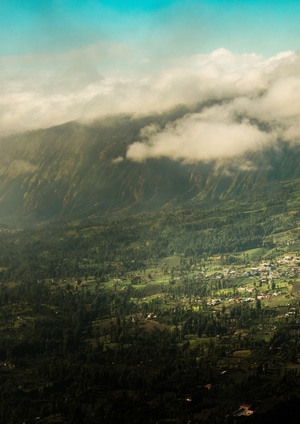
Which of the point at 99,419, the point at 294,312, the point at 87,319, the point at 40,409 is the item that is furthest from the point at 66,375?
the point at 294,312

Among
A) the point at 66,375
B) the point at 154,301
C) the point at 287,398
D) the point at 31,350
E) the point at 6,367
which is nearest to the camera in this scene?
the point at 287,398

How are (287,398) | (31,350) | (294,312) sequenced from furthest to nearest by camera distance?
(294,312), (31,350), (287,398)

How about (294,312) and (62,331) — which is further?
(294,312)

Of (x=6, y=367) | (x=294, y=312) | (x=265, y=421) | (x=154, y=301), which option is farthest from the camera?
(x=154, y=301)

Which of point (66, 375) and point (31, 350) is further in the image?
point (31, 350)

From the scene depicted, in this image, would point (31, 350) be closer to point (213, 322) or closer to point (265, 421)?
point (213, 322)

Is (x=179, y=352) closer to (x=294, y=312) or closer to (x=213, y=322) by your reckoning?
(x=213, y=322)

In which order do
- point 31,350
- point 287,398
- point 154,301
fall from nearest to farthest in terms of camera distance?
1. point 287,398
2. point 31,350
3. point 154,301

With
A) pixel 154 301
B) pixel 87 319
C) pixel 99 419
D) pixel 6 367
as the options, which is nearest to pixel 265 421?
pixel 99 419
